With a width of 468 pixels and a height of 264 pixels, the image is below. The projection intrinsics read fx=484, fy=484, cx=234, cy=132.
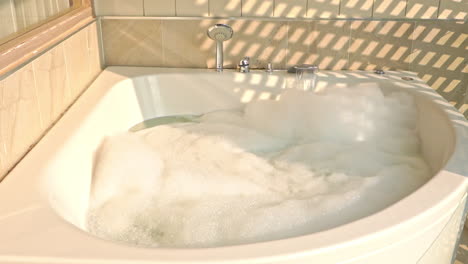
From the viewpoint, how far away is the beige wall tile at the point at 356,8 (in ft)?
7.27

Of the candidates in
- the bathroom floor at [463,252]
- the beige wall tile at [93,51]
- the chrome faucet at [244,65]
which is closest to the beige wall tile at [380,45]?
the chrome faucet at [244,65]

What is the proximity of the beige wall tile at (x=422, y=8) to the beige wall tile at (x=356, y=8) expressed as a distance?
18cm

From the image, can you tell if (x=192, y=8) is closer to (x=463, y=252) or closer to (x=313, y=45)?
(x=313, y=45)

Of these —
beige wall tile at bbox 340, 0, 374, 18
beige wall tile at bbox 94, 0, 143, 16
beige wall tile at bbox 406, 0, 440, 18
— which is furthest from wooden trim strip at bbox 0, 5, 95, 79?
beige wall tile at bbox 406, 0, 440, 18

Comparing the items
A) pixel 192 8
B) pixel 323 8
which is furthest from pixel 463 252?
pixel 192 8

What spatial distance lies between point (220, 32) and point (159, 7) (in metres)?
0.34

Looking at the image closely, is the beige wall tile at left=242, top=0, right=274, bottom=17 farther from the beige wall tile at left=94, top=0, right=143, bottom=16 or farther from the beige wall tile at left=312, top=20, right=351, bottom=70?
the beige wall tile at left=94, top=0, right=143, bottom=16

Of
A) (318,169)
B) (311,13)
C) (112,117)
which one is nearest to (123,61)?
(112,117)

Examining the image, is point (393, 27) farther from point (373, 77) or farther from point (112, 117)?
point (112, 117)

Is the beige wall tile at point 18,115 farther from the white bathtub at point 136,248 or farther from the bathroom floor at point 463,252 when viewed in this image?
the bathroom floor at point 463,252

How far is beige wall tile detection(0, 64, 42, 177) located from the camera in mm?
1265

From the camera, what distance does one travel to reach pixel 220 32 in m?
2.17

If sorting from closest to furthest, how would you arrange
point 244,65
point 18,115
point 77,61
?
1. point 18,115
2. point 77,61
3. point 244,65

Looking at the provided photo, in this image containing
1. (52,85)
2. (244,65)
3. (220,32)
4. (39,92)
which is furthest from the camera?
(244,65)
